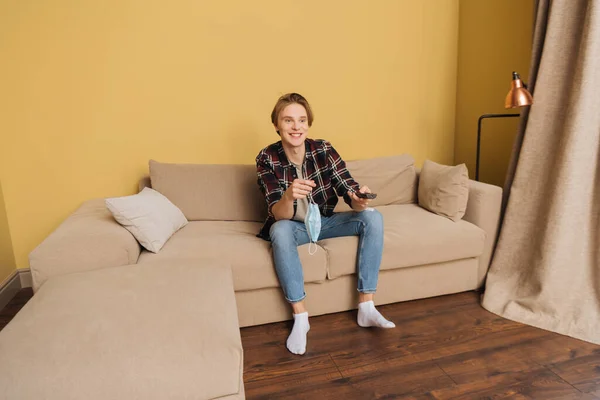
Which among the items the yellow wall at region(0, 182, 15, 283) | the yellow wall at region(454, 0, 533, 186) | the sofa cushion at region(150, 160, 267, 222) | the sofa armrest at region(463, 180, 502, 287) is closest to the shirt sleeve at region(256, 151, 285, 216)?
the sofa cushion at region(150, 160, 267, 222)

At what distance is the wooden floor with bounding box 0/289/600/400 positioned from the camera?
1.44 metres

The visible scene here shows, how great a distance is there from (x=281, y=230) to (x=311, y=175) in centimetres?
36

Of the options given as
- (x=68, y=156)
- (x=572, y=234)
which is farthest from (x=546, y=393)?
(x=68, y=156)

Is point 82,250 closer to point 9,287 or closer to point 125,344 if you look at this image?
point 125,344

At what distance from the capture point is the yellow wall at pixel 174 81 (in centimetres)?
229

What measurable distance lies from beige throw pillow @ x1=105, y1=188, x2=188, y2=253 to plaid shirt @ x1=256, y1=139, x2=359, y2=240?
470mm

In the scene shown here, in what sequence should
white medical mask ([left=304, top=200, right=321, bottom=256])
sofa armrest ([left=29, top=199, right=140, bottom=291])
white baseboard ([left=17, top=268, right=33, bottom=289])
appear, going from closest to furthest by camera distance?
sofa armrest ([left=29, top=199, right=140, bottom=291])
white medical mask ([left=304, top=200, right=321, bottom=256])
white baseboard ([left=17, top=268, right=33, bottom=289])

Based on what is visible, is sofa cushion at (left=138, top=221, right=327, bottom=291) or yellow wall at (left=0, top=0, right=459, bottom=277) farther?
yellow wall at (left=0, top=0, right=459, bottom=277)

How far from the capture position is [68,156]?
2391 mm

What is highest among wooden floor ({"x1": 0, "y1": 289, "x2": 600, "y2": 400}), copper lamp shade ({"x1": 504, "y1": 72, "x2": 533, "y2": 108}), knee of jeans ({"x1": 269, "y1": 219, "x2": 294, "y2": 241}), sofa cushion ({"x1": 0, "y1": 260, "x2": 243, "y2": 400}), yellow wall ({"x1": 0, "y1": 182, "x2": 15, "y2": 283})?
copper lamp shade ({"x1": 504, "y1": 72, "x2": 533, "y2": 108})

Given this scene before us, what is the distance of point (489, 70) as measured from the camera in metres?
2.75

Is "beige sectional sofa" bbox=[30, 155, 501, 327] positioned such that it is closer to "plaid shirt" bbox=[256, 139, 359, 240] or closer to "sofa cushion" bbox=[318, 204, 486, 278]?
"sofa cushion" bbox=[318, 204, 486, 278]

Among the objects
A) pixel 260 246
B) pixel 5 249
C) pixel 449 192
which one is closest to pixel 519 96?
pixel 449 192

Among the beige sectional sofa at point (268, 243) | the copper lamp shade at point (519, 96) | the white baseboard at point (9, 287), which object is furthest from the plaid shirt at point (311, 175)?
the white baseboard at point (9, 287)
